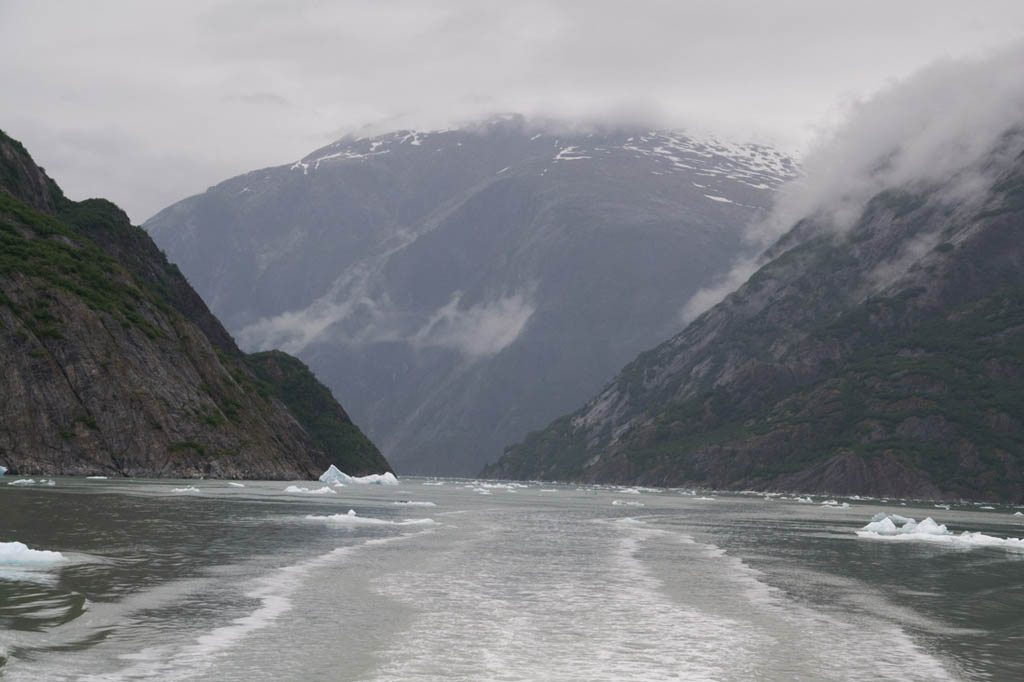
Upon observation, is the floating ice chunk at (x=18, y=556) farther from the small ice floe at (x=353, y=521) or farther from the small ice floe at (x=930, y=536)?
the small ice floe at (x=930, y=536)

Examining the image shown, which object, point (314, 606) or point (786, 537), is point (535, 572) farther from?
point (786, 537)

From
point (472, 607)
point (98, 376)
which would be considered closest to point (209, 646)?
point (472, 607)

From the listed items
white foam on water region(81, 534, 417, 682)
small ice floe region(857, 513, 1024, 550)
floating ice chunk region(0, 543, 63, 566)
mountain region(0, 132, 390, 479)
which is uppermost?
mountain region(0, 132, 390, 479)

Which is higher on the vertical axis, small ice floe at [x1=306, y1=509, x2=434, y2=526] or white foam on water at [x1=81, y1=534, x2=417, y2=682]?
small ice floe at [x1=306, y1=509, x2=434, y2=526]

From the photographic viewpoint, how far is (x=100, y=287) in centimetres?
16262

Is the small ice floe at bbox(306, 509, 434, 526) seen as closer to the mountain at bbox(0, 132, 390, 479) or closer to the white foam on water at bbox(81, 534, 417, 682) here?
the white foam on water at bbox(81, 534, 417, 682)

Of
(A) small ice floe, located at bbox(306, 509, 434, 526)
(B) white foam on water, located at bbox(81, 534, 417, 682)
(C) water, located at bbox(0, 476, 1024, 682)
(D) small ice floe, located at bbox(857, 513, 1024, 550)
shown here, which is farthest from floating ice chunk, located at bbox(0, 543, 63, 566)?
(D) small ice floe, located at bbox(857, 513, 1024, 550)

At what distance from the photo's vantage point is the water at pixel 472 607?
2619 cm

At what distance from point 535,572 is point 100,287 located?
133 m

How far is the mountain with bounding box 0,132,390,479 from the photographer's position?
133 m

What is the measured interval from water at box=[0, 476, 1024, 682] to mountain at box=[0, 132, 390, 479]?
71188 mm

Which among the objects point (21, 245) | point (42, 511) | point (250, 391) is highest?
point (21, 245)

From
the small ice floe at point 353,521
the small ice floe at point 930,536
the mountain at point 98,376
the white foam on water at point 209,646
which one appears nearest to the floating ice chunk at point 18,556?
the white foam on water at point 209,646

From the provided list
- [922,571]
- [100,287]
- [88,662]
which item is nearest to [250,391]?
[100,287]
